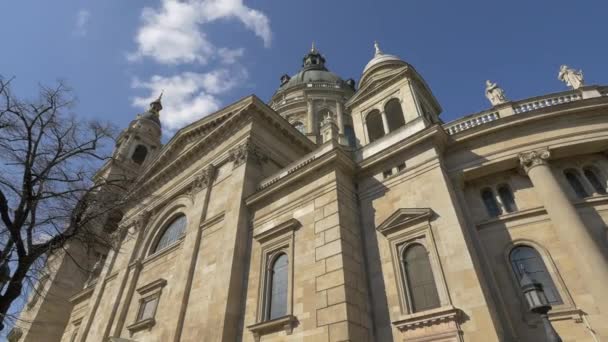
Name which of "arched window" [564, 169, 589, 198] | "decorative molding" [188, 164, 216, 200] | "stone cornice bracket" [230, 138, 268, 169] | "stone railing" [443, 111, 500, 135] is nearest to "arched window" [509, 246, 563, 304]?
"arched window" [564, 169, 589, 198]

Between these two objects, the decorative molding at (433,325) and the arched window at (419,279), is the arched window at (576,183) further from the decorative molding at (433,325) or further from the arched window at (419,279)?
the decorative molding at (433,325)

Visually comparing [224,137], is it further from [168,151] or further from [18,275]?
[18,275]

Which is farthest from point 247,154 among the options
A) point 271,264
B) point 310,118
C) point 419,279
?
point 310,118

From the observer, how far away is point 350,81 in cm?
4666

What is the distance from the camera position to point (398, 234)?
38.4 feet

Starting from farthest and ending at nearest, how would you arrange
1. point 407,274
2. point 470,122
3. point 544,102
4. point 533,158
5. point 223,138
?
point 223,138 < point 470,122 < point 544,102 < point 533,158 < point 407,274

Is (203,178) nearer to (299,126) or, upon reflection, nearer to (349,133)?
(299,126)

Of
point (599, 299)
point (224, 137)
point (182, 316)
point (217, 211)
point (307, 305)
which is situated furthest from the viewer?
point (224, 137)

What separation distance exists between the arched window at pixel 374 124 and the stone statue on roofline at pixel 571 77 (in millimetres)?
7916

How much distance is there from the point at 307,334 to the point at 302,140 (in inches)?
473

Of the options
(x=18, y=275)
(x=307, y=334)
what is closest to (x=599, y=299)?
(x=307, y=334)

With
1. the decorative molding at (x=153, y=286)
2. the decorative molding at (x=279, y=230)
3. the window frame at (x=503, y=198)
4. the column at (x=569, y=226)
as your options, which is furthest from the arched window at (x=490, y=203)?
the decorative molding at (x=153, y=286)

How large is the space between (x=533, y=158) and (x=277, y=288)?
9890 mm

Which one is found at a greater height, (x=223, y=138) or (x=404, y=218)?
(x=223, y=138)
